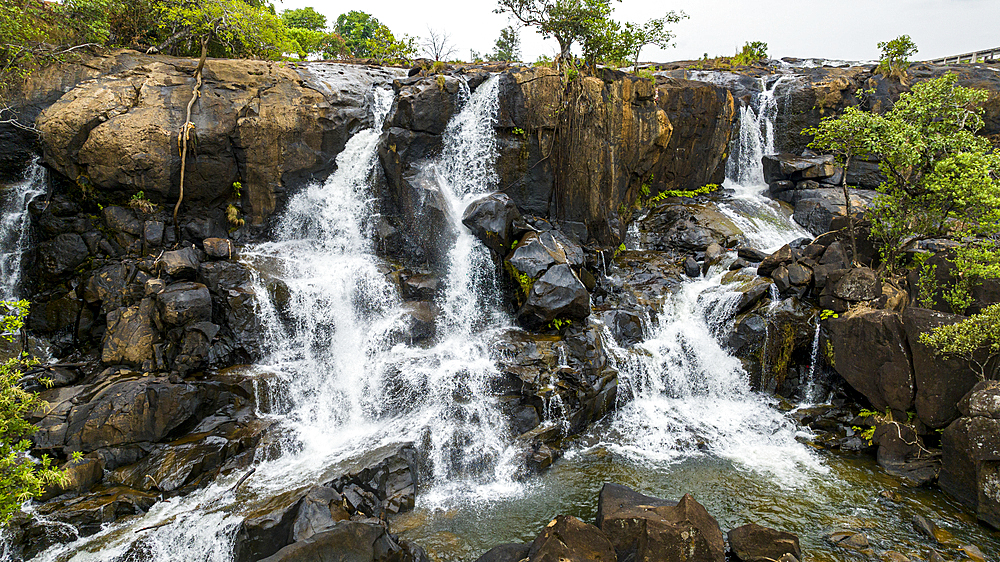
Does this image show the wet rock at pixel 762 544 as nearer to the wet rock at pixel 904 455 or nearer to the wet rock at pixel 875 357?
the wet rock at pixel 904 455

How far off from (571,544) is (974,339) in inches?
333

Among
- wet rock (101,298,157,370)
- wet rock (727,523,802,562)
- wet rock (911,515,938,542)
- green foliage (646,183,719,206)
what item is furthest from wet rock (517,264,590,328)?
wet rock (101,298,157,370)

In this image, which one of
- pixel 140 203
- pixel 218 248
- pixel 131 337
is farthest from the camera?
pixel 140 203

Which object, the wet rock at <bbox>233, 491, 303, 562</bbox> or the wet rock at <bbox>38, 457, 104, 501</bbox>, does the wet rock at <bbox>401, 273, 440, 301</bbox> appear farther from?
the wet rock at <bbox>38, 457, 104, 501</bbox>

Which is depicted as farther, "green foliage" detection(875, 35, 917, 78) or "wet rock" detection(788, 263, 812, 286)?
"green foliage" detection(875, 35, 917, 78)

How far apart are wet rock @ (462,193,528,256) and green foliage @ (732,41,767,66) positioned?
1869 centimetres

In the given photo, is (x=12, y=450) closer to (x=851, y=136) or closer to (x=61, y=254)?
(x=61, y=254)

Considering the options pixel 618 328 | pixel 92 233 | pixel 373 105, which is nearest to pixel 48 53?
pixel 92 233

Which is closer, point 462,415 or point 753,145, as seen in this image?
point 462,415

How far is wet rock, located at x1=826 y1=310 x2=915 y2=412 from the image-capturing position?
32.9 feet

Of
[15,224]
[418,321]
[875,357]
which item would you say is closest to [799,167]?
[875,357]

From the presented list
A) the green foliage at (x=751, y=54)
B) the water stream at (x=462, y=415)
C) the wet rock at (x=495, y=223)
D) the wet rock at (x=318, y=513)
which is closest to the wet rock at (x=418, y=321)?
the water stream at (x=462, y=415)

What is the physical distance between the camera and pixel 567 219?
16.4 metres

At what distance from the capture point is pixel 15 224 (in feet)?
38.9
